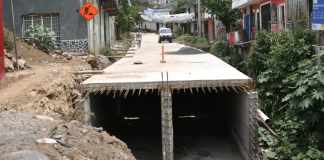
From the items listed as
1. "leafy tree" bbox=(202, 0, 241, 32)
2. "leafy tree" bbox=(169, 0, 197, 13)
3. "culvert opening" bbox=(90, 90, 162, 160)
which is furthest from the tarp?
"culvert opening" bbox=(90, 90, 162, 160)

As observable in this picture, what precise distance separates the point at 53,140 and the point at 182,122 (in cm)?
1395

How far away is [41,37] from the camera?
98.0 feet

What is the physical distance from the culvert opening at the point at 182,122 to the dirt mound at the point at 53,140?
20.0 feet

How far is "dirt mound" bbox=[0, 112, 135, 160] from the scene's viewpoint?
910cm

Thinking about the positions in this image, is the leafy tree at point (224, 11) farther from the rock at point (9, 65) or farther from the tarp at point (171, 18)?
the tarp at point (171, 18)

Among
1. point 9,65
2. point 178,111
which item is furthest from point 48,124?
point 178,111

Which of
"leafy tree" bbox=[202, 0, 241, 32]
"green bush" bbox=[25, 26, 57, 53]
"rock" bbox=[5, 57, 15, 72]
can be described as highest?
"leafy tree" bbox=[202, 0, 241, 32]

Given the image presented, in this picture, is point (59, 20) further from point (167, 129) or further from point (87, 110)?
point (167, 129)

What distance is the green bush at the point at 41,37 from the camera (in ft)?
96.6

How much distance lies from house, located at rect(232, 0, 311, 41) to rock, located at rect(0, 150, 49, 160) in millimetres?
13511

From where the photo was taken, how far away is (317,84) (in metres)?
13.6

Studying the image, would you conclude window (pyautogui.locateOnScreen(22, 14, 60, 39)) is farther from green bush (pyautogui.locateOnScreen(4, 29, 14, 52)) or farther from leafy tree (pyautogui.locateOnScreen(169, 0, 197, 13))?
leafy tree (pyautogui.locateOnScreen(169, 0, 197, 13))

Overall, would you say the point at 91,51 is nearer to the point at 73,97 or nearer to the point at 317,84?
the point at 73,97

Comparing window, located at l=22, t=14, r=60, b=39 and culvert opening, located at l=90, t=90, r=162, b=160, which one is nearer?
culvert opening, located at l=90, t=90, r=162, b=160
